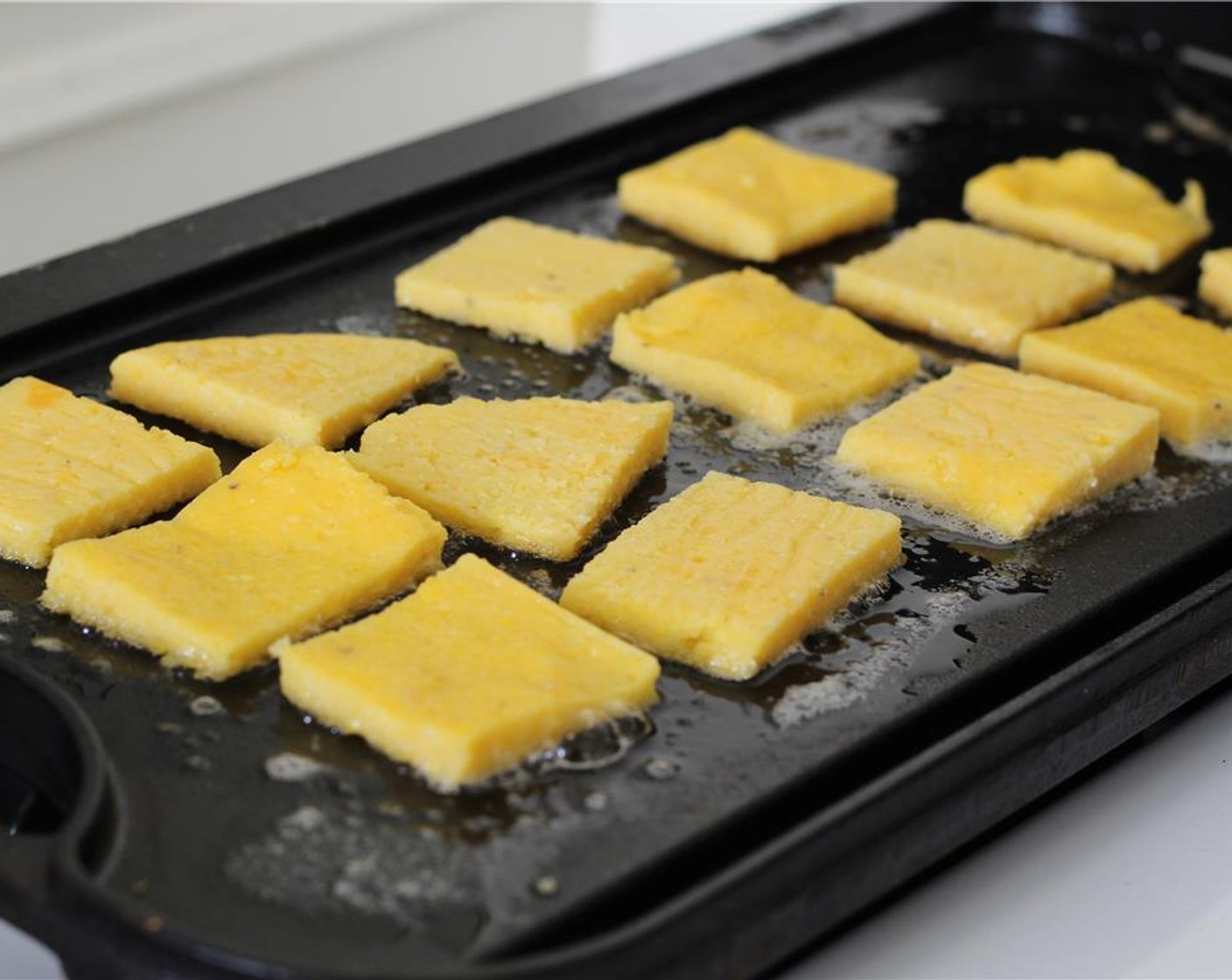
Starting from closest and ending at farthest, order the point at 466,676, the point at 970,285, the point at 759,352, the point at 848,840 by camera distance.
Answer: the point at 848,840
the point at 466,676
the point at 759,352
the point at 970,285

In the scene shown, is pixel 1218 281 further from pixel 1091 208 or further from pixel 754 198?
pixel 754 198

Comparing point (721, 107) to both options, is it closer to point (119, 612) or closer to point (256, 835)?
point (119, 612)

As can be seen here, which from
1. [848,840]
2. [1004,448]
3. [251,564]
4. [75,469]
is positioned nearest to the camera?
[848,840]

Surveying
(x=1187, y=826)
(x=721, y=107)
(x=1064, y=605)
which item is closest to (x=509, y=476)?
(x=1064, y=605)

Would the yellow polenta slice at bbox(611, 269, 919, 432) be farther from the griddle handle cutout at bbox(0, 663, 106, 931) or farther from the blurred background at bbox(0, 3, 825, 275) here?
the blurred background at bbox(0, 3, 825, 275)

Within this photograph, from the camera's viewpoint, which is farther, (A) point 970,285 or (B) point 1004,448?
(A) point 970,285

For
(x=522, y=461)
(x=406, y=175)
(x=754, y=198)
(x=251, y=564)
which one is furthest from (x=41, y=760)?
(x=754, y=198)

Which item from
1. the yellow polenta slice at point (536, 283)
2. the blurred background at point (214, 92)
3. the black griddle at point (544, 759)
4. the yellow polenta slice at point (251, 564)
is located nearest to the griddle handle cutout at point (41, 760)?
the black griddle at point (544, 759)

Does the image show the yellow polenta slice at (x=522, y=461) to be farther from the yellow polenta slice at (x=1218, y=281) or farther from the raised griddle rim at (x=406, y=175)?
the yellow polenta slice at (x=1218, y=281)
